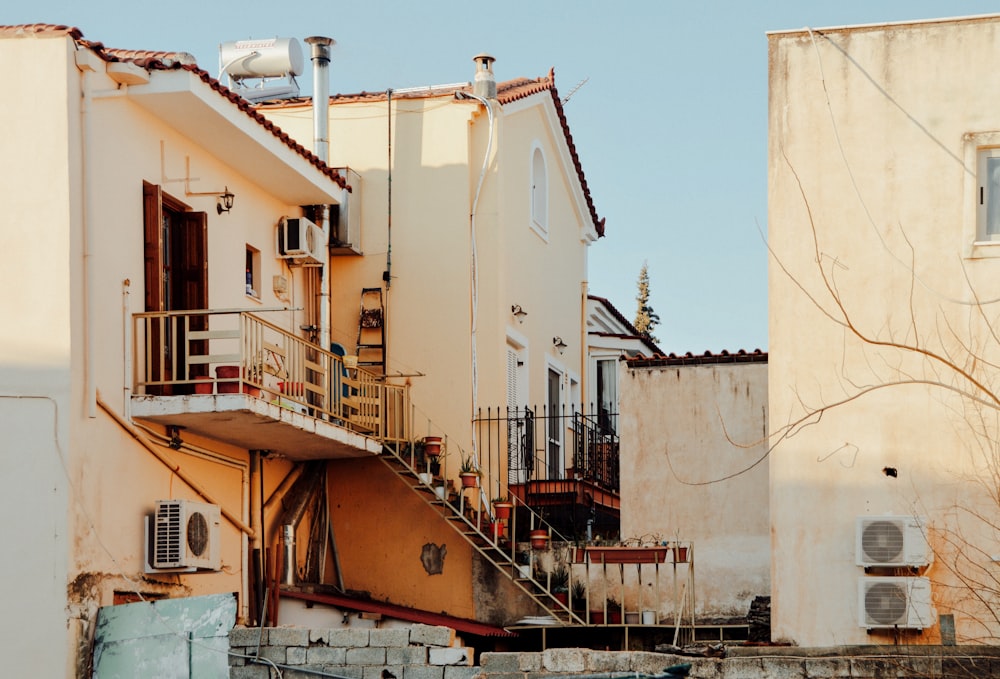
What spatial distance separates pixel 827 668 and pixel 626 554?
6.87m

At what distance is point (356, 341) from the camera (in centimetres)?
2141

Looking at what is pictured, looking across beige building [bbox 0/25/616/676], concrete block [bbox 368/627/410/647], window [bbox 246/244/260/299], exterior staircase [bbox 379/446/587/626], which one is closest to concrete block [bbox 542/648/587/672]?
concrete block [bbox 368/627/410/647]

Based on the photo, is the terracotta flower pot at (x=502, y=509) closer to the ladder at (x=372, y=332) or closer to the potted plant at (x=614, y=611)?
the potted plant at (x=614, y=611)

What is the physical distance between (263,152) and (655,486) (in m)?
6.16

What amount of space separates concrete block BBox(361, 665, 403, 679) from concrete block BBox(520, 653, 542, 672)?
6.40 ft

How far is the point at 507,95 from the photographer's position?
884 inches

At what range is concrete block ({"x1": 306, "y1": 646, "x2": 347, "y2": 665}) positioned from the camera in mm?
14508

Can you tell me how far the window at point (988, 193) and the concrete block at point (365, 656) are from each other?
264 inches

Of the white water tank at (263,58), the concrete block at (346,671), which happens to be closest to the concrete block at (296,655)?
the concrete block at (346,671)

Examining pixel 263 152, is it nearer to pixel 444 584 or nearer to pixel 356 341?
pixel 356 341

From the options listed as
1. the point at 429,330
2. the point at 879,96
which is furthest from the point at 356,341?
the point at 879,96

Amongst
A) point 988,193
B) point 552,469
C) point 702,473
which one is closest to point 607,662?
point 988,193

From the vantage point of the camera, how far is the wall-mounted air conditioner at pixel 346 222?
2098 centimetres

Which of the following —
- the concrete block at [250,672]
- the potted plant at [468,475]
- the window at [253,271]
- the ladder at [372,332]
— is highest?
the window at [253,271]
